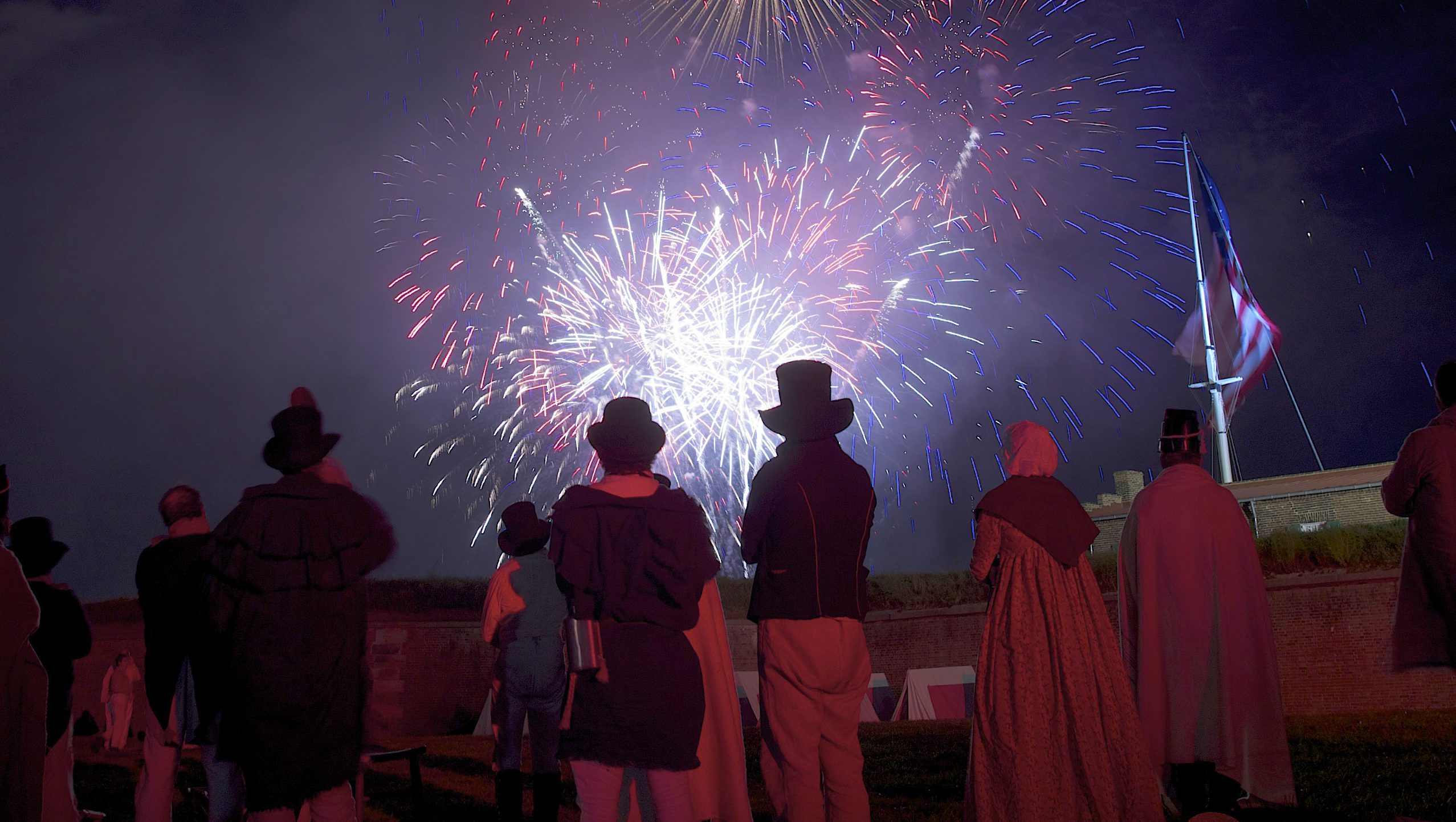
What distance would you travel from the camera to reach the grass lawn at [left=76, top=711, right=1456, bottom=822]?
5262 millimetres

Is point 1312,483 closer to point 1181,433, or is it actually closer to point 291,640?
point 1181,433

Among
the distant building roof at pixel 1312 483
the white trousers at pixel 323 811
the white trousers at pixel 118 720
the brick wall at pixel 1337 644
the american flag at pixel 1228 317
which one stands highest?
the american flag at pixel 1228 317

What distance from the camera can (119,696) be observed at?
20172 mm

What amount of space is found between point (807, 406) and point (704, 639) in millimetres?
1132

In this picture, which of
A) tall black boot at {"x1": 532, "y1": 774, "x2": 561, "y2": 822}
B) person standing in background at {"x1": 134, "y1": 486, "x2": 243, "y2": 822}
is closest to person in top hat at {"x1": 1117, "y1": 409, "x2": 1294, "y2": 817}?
tall black boot at {"x1": 532, "y1": 774, "x2": 561, "y2": 822}

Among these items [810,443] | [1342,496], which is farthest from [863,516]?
[1342,496]

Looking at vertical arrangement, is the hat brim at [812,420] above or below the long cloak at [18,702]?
above

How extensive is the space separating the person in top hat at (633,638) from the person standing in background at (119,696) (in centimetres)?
2084

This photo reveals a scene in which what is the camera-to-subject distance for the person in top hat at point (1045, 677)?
4.21m

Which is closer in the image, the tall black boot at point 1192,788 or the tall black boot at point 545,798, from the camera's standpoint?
the tall black boot at point 1192,788

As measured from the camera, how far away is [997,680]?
441 cm

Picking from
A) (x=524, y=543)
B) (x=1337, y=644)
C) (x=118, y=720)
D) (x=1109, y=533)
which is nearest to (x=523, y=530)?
(x=524, y=543)

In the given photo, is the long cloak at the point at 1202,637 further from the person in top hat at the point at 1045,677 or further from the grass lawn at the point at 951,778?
the person in top hat at the point at 1045,677

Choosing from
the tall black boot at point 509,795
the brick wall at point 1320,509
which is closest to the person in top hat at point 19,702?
the tall black boot at point 509,795
